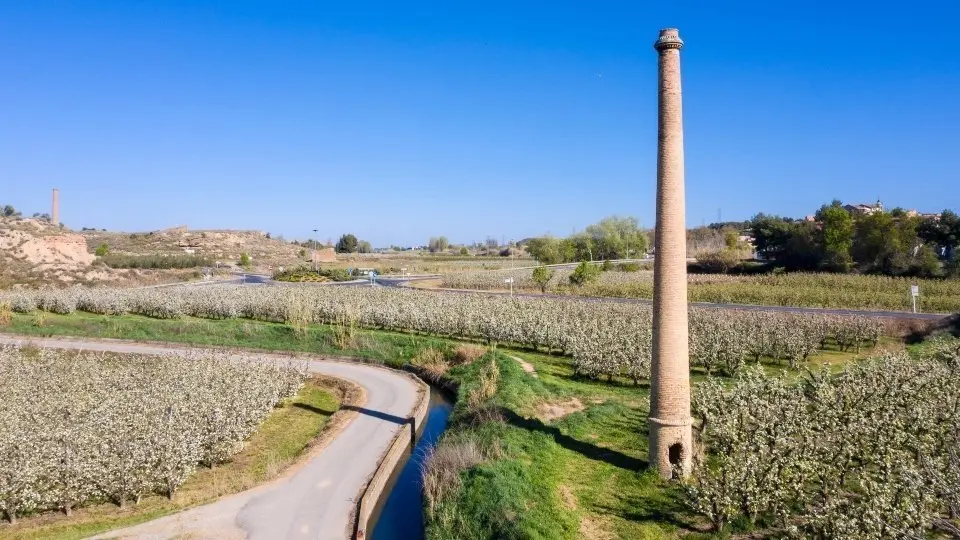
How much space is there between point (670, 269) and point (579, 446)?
6383 millimetres

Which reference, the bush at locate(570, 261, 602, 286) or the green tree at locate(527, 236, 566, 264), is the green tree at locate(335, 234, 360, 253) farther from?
the bush at locate(570, 261, 602, 286)

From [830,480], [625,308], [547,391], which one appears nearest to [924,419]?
[830,480]

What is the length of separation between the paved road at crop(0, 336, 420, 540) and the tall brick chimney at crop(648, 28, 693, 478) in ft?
26.6

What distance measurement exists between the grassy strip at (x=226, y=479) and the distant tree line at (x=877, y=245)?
5452 cm

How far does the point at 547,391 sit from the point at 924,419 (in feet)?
41.2

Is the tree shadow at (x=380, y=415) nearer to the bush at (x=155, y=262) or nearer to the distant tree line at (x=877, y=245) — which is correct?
the distant tree line at (x=877, y=245)

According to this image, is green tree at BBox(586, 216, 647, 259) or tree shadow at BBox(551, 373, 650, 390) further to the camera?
green tree at BBox(586, 216, 647, 259)

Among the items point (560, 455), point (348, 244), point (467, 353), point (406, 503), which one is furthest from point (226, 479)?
point (348, 244)

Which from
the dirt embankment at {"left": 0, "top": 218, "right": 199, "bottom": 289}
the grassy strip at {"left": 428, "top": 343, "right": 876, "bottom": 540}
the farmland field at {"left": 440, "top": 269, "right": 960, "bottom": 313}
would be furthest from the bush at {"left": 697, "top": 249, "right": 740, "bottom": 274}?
the dirt embankment at {"left": 0, "top": 218, "right": 199, "bottom": 289}

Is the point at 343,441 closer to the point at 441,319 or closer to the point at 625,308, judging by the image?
the point at 441,319

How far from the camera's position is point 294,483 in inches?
648

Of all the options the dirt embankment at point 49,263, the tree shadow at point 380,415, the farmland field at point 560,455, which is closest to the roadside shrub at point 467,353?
the farmland field at point 560,455

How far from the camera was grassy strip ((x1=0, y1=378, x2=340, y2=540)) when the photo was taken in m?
13.8

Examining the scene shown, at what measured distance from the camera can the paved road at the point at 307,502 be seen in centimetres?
1358
